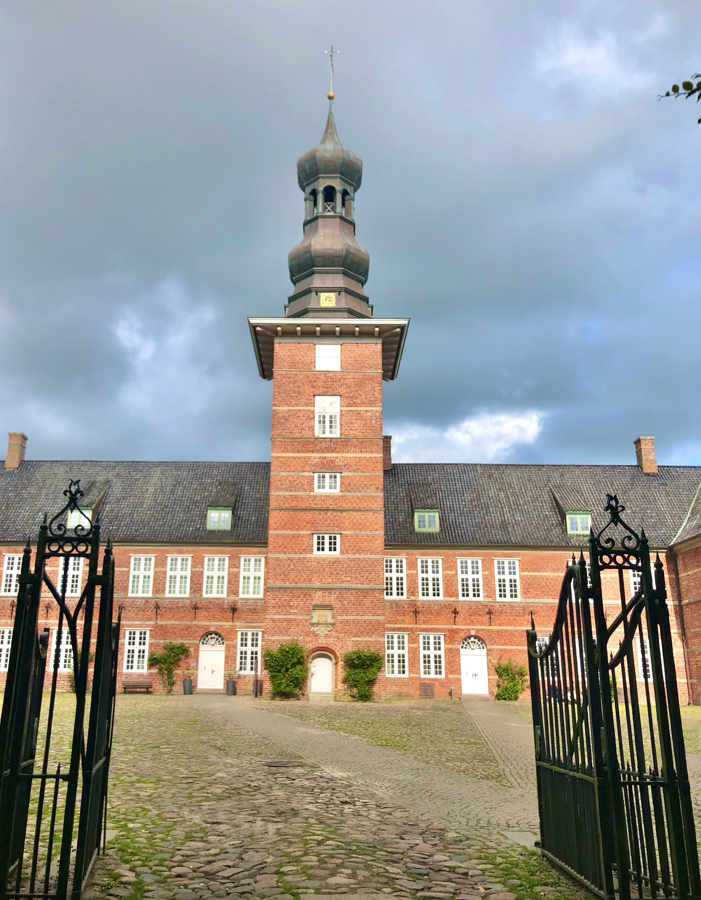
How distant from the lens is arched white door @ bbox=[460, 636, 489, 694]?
2998 cm

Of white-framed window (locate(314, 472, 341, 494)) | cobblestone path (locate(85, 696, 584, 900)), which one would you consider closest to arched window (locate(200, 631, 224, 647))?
white-framed window (locate(314, 472, 341, 494))

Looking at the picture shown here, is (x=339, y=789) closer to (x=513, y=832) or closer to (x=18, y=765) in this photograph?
(x=513, y=832)

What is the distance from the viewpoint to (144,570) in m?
31.6

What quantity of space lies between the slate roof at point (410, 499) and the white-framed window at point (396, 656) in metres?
3.86

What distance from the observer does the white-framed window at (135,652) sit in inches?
1202

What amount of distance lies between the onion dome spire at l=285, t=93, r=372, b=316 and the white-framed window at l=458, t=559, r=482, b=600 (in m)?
11.1

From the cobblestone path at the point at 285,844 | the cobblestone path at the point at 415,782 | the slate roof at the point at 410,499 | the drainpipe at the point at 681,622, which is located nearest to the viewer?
the cobblestone path at the point at 285,844

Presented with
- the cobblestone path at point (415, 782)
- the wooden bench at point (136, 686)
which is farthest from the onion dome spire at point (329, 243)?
the cobblestone path at point (415, 782)

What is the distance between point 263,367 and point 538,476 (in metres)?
13.3

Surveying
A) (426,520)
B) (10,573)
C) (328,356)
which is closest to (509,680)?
(426,520)

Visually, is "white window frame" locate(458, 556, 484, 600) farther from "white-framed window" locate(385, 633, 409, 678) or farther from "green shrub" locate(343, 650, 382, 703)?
"green shrub" locate(343, 650, 382, 703)

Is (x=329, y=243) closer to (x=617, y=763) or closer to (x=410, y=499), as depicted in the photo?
(x=410, y=499)

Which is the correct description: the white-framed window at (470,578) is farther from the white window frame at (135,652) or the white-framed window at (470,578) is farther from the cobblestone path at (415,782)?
the cobblestone path at (415,782)

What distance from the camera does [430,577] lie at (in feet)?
102
